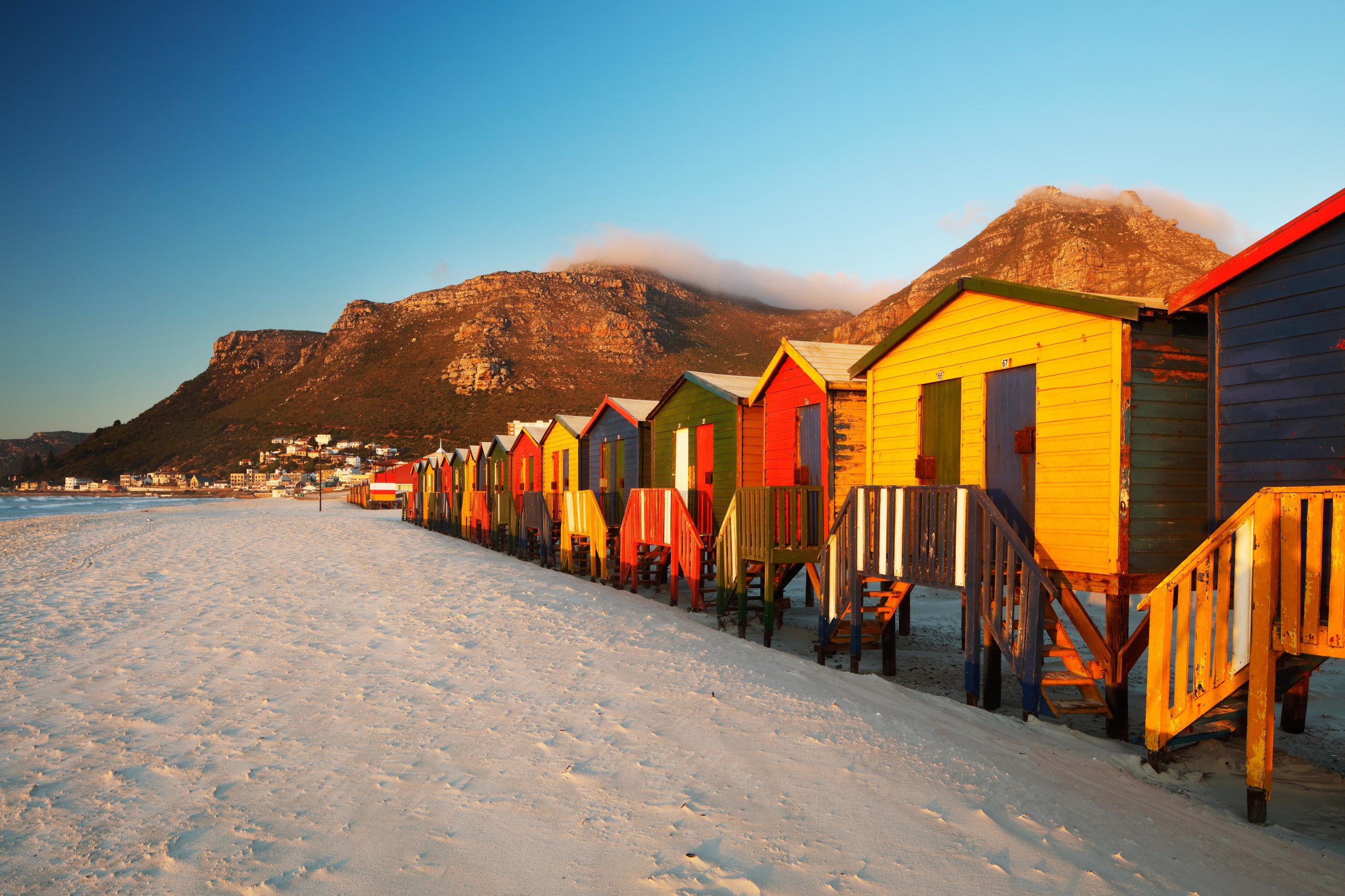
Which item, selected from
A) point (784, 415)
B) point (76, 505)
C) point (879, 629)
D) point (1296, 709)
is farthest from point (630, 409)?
point (76, 505)

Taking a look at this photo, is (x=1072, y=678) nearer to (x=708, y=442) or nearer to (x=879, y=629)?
(x=879, y=629)

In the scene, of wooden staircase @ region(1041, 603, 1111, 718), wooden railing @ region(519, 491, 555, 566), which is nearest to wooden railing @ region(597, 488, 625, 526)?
wooden railing @ region(519, 491, 555, 566)

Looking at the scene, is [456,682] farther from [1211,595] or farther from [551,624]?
[1211,595]

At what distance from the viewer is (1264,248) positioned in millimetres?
6773

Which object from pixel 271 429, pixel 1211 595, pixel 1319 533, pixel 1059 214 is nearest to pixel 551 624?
pixel 1211 595

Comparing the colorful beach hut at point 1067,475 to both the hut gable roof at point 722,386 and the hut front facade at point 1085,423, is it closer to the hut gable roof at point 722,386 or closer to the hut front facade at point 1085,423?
the hut front facade at point 1085,423

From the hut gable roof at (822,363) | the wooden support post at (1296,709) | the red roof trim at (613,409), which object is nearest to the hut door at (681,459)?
the red roof trim at (613,409)

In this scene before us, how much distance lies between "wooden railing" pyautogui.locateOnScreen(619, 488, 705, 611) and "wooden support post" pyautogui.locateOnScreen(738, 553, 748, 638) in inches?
62.6

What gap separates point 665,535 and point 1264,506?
38.5 ft

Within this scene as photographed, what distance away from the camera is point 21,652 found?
8.56 metres

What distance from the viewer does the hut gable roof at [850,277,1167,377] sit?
7.90 m

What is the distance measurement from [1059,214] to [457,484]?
7253 cm

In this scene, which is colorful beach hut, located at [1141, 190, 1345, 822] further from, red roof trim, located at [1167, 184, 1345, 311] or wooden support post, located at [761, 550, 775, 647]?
wooden support post, located at [761, 550, 775, 647]

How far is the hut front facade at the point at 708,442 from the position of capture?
16.2m
